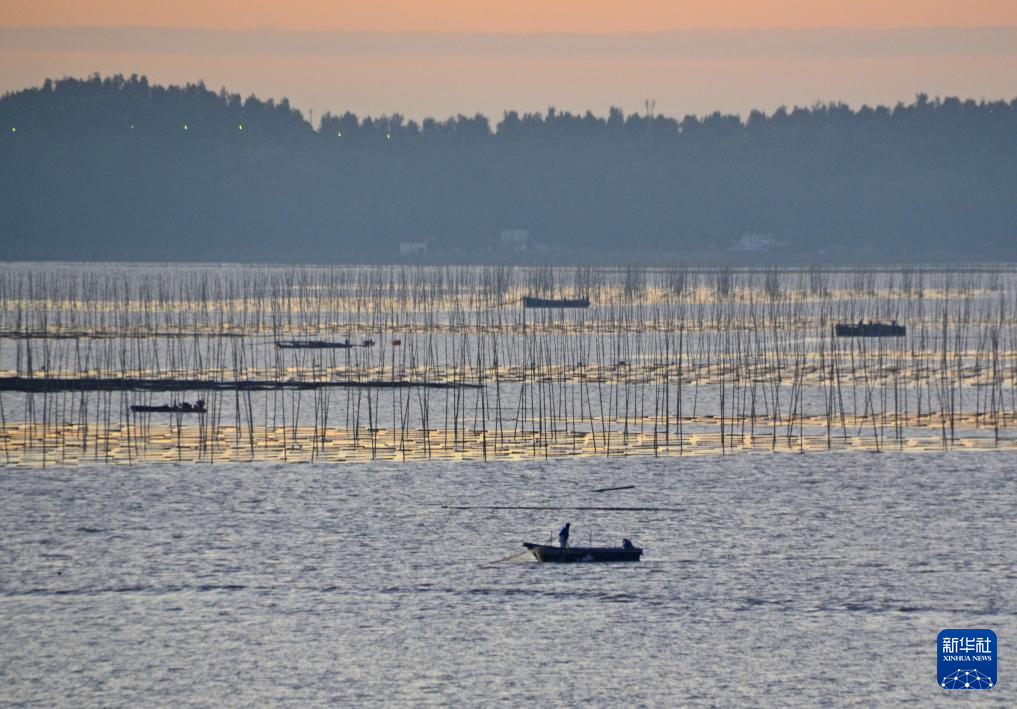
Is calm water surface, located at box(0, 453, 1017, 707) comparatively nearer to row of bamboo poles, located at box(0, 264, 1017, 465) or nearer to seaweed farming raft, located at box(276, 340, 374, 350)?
row of bamboo poles, located at box(0, 264, 1017, 465)

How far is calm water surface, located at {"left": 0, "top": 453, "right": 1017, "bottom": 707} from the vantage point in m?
11.3

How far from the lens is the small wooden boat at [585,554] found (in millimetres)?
14734

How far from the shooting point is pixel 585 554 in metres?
14.8

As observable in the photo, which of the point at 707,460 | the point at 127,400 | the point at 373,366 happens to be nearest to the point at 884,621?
the point at 707,460

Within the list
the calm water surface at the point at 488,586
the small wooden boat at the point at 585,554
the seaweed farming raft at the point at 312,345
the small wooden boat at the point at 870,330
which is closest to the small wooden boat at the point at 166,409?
the calm water surface at the point at 488,586

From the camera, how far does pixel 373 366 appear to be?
33406 mm

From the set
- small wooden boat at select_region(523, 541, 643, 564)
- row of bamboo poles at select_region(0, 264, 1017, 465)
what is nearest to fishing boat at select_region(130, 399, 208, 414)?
row of bamboo poles at select_region(0, 264, 1017, 465)

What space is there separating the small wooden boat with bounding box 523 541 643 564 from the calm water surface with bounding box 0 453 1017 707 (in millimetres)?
200

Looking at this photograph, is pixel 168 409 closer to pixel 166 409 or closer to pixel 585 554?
pixel 166 409

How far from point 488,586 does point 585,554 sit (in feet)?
4.16

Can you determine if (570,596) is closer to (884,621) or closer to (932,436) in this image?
(884,621)

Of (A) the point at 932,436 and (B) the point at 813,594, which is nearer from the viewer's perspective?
(B) the point at 813,594

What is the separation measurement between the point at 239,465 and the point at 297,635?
818 centimetres

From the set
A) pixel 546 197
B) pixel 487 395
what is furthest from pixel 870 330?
pixel 546 197
